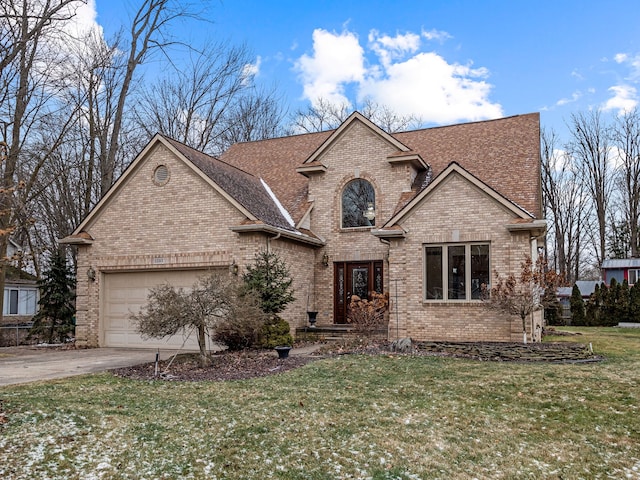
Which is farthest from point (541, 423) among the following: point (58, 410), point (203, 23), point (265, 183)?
point (203, 23)

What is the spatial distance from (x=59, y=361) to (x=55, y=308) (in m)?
7.12

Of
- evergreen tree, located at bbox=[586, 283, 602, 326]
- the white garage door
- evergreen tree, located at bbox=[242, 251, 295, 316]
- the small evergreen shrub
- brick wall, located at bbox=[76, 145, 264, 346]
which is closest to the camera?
evergreen tree, located at bbox=[242, 251, 295, 316]

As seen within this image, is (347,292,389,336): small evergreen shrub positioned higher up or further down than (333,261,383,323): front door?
further down

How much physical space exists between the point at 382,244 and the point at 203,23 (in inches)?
580

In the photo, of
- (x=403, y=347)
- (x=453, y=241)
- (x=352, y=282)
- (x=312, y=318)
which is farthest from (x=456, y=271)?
(x=312, y=318)

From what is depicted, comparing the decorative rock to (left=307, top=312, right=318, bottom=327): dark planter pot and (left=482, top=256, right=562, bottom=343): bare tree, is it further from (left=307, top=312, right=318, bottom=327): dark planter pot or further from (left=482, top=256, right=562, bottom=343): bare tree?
(left=307, top=312, right=318, bottom=327): dark planter pot

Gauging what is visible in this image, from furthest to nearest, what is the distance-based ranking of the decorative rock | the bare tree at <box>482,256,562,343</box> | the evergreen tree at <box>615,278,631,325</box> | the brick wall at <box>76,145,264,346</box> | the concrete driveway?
the evergreen tree at <box>615,278,631,325</box> → the brick wall at <box>76,145,264,346</box> → the bare tree at <box>482,256,562,343</box> → the decorative rock → the concrete driveway

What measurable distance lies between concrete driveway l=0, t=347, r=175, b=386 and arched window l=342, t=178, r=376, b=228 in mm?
6955

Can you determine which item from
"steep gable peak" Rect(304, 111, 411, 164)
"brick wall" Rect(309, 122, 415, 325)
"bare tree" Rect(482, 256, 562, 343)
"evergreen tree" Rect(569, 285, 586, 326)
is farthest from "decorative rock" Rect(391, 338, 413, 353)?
"evergreen tree" Rect(569, 285, 586, 326)

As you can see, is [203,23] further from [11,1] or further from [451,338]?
[451,338]

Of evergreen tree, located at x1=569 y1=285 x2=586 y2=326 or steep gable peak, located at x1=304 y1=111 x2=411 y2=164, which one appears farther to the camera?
evergreen tree, located at x1=569 y1=285 x2=586 y2=326

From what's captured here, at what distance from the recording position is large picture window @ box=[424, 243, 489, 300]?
598 inches

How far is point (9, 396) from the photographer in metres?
8.28

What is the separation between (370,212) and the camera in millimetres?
18625
